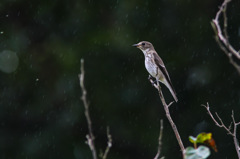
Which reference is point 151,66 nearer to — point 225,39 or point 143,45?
point 143,45

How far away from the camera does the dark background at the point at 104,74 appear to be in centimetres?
719

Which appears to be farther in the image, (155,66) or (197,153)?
(155,66)

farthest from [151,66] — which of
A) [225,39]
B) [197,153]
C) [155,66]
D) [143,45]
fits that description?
[225,39]

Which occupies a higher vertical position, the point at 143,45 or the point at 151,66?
the point at 143,45

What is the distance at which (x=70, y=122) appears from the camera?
722cm

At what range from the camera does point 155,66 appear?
6.09 m


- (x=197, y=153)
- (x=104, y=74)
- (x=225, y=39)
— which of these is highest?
(x=225, y=39)

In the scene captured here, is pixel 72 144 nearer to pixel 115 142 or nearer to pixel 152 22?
pixel 115 142

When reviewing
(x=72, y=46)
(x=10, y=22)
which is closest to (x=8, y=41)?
(x=10, y=22)

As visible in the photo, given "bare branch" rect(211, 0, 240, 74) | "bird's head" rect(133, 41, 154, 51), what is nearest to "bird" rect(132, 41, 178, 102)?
"bird's head" rect(133, 41, 154, 51)

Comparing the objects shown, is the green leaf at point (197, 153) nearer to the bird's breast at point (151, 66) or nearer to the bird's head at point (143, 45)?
the bird's breast at point (151, 66)

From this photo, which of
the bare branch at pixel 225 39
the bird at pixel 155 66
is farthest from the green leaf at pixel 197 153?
the bird at pixel 155 66

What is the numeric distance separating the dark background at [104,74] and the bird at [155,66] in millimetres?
680

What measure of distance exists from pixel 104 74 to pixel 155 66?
1.31 meters
